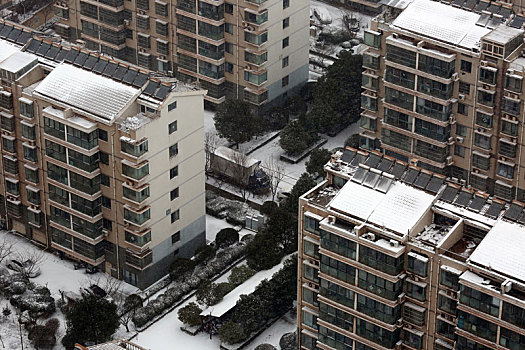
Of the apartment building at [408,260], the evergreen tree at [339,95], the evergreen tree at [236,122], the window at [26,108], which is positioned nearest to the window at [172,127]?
the window at [26,108]

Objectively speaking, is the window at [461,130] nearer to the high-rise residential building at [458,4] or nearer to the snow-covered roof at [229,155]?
the high-rise residential building at [458,4]

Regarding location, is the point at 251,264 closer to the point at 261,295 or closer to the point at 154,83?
the point at 261,295

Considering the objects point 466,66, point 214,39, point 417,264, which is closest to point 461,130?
point 466,66

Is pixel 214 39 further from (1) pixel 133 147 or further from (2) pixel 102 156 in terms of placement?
(1) pixel 133 147

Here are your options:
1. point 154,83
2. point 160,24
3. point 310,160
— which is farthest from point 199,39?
point 154,83

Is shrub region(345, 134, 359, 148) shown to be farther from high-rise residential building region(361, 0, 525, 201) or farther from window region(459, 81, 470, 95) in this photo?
window region(459, 81, 470, 95)

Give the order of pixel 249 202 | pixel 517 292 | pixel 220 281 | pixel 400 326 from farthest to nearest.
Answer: pixel 249 202, pixel 220 281, pixel 400 326, pixel 517 292

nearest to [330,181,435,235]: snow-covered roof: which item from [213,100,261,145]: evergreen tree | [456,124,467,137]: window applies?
[456,124,467,137]: window
